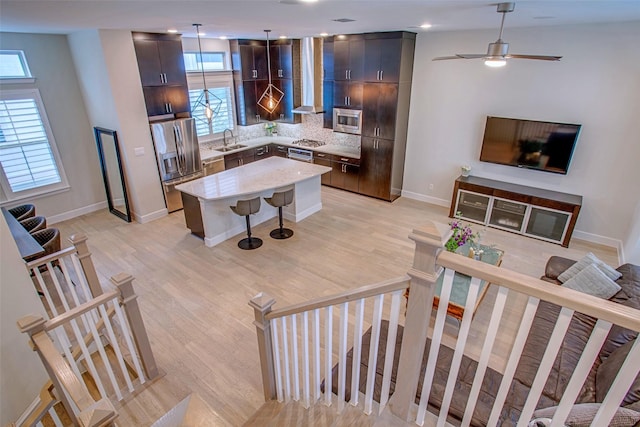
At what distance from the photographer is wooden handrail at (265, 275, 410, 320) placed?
1.49 metres

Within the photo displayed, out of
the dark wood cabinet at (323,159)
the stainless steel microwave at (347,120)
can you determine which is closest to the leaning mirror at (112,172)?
the dark wood cabinet at (323,159)

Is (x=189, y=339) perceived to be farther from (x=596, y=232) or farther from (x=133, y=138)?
(x=596, y=232)

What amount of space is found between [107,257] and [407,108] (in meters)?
5.60

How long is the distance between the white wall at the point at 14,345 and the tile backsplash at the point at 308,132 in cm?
580

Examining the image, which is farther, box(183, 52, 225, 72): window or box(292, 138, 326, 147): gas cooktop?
box(292, 138, 326, 147): gas cooktop

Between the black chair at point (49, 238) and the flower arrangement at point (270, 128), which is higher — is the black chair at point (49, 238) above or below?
below

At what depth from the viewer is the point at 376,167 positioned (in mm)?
6680

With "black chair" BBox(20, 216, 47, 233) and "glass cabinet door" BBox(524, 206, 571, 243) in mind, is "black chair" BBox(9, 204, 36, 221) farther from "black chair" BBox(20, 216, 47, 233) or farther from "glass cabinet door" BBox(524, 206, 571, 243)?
"glass cabinet door" BBox(524, 206, 571, 243)

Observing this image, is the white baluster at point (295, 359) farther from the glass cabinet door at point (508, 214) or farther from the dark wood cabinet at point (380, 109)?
the dark wood cabinet at point (380, 109)

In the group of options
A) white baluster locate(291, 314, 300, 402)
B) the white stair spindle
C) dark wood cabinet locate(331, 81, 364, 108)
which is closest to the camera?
the white stair spindle

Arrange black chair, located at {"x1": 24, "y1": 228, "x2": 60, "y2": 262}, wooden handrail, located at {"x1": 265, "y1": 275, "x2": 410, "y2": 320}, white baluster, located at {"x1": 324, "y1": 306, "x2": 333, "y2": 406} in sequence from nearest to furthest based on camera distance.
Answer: wooden handrail, located at {"x1": 265, "y1": 275, "x2": 410, "y2": 320}
white baluster, located at {"x1": 324, "y1": 306, "x2": 333, "y2": 406}
black chair, located at {"x1": 24, "y1": 228, "x2": 60, "y2": 262}

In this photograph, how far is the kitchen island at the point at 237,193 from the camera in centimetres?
506

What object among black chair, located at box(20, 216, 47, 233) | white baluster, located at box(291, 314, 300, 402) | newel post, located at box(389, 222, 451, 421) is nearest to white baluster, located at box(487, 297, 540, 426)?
newel post, located at box(389, 222, 451, 421)

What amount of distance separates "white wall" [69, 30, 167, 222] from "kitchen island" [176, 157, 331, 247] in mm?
1020
